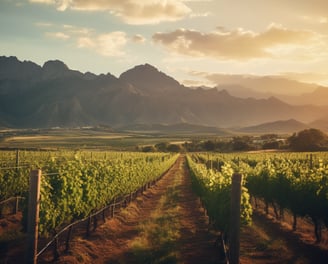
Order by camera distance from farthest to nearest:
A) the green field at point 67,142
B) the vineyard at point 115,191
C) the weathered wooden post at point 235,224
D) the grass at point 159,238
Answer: the green field at point 67,142, the grass at point 159,238, the vineyard at point 115,191, the weathered wooden post at point 235,224

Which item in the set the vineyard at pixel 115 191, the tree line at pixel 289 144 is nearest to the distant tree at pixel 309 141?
the tree line at pixel 289 144

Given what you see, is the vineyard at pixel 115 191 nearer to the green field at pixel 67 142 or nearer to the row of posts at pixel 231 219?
the row of posts at pixel 231 219

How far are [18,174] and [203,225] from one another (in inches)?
376

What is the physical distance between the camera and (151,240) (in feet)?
48.9

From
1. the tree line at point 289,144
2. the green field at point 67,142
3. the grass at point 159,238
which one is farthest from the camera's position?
the green field at point 67,142

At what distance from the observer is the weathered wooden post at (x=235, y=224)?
259 inches

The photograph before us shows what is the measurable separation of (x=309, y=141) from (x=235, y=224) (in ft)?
293

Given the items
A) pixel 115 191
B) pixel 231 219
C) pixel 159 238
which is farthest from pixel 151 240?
pixel 231 219

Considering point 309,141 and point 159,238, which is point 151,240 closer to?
point 159,238

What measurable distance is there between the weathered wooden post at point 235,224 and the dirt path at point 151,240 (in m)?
5.80

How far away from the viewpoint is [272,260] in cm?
1250

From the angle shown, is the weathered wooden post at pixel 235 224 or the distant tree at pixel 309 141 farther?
the distant tree at pixel 309 141

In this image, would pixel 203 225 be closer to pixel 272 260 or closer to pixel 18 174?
pixel 272 260

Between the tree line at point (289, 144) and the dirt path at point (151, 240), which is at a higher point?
the tree line at point (289, 144)
